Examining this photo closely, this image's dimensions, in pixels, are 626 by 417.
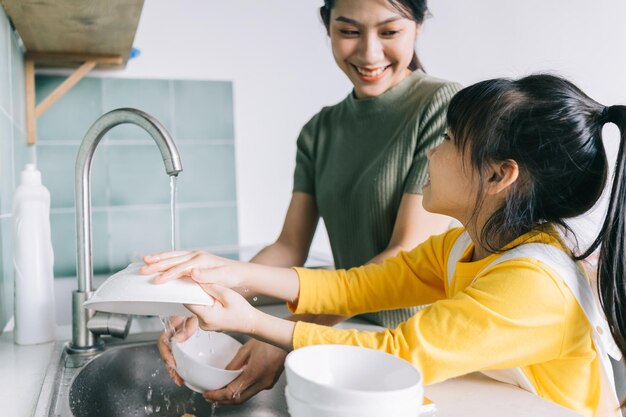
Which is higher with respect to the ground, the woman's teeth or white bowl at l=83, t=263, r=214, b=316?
the woman's teeth

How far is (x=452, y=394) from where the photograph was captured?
0.76 meters

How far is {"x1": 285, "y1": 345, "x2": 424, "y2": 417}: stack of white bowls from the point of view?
472 mm

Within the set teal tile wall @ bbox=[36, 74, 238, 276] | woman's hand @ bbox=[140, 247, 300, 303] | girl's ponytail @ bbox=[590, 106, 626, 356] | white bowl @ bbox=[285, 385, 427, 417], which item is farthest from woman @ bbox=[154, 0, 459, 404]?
teal tile wall @ bbox=[36, 74, 238, 276]

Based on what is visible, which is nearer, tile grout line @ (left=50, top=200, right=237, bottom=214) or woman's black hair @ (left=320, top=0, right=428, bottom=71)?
woman's black hair @ (left=320, top=0, right=428, bottom=71)

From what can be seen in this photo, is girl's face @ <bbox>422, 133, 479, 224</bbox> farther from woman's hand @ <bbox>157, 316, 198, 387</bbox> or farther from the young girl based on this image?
woman's hand @ <bbox>157, 316, 198, 387</bbox>

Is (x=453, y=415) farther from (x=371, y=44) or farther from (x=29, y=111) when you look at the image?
(x=29, y=111)

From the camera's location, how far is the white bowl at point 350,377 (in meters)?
0.47

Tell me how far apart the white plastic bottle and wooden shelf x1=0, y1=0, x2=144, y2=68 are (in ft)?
1.62

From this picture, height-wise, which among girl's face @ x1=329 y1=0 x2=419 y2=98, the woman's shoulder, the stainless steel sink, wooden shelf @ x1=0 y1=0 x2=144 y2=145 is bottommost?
the stainless steel sink

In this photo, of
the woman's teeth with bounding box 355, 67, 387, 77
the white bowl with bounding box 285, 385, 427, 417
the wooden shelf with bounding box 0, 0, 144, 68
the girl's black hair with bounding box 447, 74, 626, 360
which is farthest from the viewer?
the wooden shelf with bounding box 0, 0, 144, 68

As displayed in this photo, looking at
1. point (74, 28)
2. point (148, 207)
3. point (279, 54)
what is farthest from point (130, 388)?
point (279, 54)

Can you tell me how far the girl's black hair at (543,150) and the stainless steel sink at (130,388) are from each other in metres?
0.44

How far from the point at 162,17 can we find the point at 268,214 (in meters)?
0.88

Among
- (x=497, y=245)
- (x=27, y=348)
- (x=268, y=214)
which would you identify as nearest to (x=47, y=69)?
(x=268, y=214)
